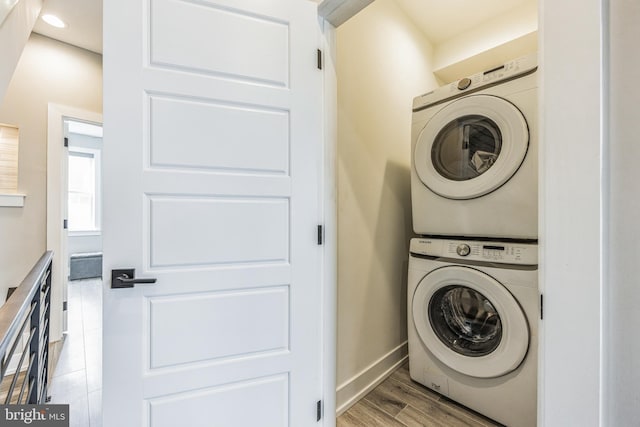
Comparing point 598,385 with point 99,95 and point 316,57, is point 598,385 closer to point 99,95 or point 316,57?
point 316,57

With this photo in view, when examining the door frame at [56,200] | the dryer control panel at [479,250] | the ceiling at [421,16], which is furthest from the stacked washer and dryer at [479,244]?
the door frame at [56,200]

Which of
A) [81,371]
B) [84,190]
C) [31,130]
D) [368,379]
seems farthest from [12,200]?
[84,190]

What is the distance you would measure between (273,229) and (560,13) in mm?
1081

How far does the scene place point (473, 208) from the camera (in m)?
1.63

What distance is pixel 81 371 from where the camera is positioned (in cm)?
215

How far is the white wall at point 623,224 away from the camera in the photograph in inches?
21.8

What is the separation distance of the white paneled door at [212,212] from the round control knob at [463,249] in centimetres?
86

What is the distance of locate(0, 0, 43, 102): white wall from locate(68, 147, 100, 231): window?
596cm

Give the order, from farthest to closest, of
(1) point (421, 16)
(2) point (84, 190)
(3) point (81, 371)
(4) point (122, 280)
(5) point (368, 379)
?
(2) point (84, 190) < (1) point (421, 16) < (3) point (81, 371) < (5) point (368, 379) < (4) point (122, 280)

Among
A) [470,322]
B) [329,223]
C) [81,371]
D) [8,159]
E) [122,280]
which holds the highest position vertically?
[8,159]

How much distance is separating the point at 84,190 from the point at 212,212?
719cm

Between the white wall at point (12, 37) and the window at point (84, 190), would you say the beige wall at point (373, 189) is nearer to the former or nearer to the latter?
the white wall at point (12, 37)

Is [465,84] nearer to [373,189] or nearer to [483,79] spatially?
[483,79]

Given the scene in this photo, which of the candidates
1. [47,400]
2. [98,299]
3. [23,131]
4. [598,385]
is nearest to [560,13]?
[598,385]
